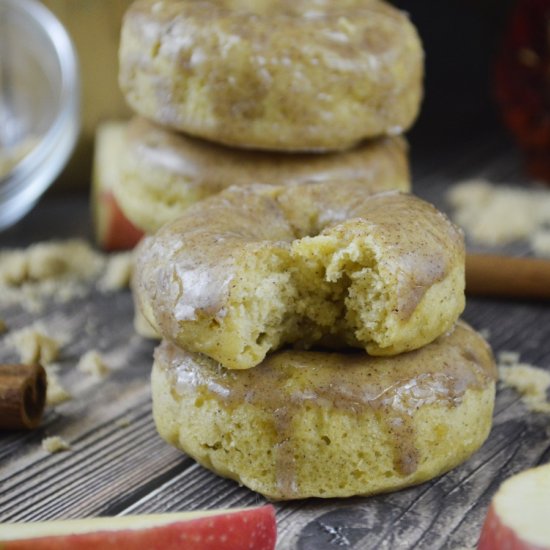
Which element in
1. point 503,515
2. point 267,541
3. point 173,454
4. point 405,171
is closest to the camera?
point 503,515

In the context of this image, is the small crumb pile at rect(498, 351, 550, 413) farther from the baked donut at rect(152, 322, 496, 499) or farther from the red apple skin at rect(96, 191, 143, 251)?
the red apple skin at rect(96, 191, 143, 251)

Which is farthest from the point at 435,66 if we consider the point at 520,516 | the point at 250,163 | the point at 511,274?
the point at 520,516

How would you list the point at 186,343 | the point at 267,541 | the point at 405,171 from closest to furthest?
the point at 267,541 < the point at 186,343 < the point at 405,171

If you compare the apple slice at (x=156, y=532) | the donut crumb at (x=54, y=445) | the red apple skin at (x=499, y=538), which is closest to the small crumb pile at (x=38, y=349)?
the donut crumb at (x=54, y=445)

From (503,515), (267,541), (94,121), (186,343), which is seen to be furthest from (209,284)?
(94,121)

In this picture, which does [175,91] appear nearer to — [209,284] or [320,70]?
[320,70]

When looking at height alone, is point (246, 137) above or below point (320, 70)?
below

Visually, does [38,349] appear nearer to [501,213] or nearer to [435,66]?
[501,213]
